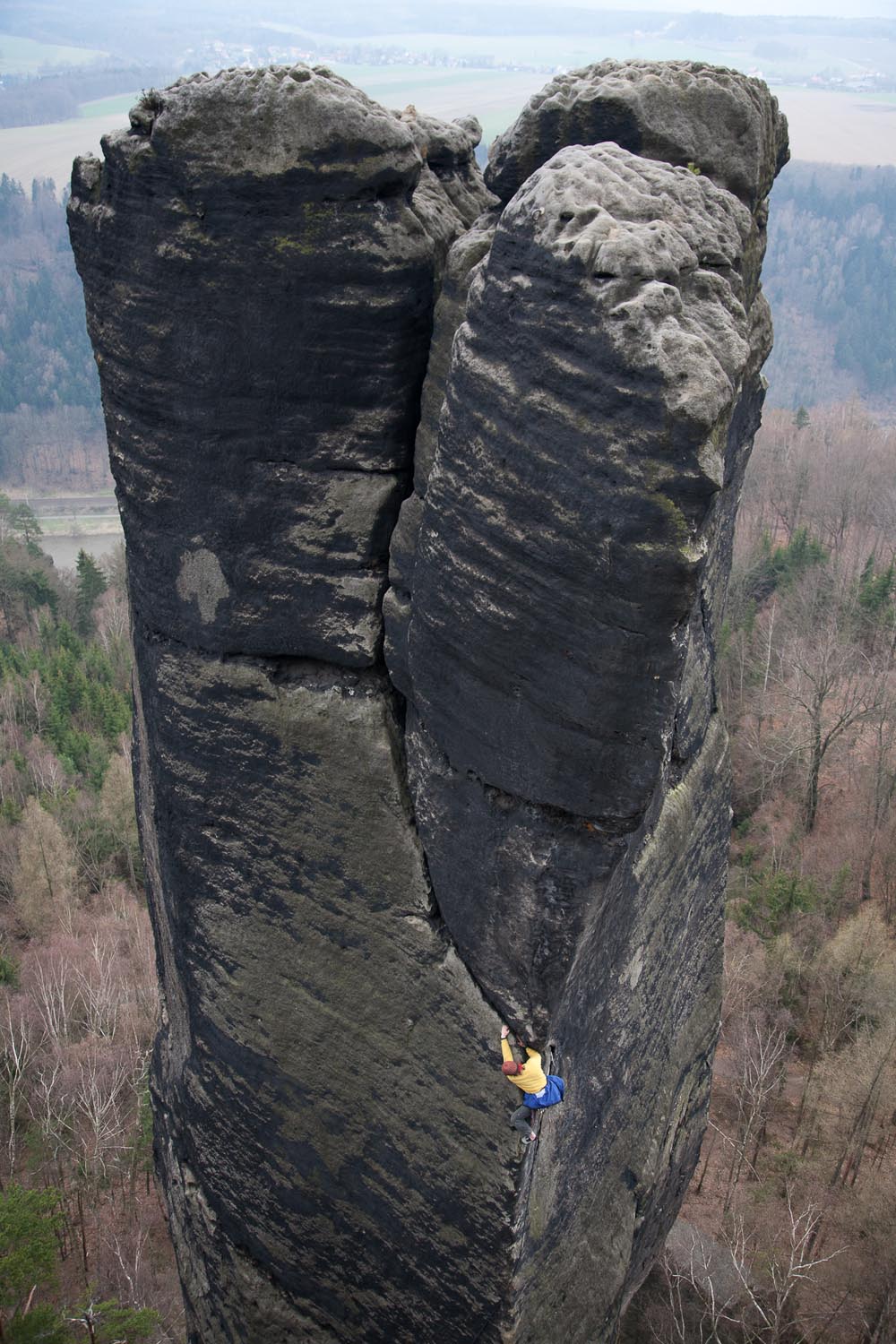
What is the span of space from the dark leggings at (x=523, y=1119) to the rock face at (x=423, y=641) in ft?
0.26

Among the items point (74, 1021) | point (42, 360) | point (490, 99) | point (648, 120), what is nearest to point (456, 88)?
point (490, 99)

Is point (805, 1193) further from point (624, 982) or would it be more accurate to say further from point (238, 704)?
point (238, 704)

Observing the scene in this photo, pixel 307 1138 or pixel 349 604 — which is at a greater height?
pixel 349 604

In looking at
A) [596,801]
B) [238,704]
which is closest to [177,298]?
[238,704]

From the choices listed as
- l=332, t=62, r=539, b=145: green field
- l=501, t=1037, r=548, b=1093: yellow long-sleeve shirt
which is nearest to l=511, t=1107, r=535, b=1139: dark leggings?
l=501, t=1037, r=548, b=1093: yellow long-sleeve shirt

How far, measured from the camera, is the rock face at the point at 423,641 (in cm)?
447

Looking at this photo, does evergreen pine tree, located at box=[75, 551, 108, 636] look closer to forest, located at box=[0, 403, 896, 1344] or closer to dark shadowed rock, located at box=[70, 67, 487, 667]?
forest, located at box=[0, 403, 896, 1344]

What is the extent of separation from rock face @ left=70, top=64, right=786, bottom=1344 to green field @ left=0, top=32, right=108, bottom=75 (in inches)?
7001

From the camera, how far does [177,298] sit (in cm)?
553

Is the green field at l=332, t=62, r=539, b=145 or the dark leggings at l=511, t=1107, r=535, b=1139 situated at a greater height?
the green field at l=332, t=62, r=539, b=145

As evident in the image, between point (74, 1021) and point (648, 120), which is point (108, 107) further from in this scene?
point (648, 120)

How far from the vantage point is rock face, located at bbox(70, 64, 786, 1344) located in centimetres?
447

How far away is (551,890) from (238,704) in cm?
227

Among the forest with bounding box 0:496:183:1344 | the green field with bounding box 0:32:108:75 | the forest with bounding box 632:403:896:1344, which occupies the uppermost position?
the green field with bounding box 0:32:108:75
